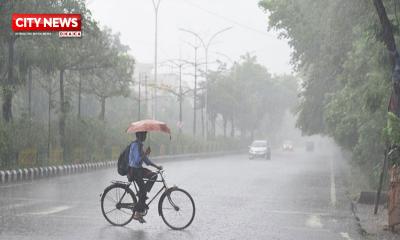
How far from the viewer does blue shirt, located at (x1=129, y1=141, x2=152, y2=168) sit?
12.2 m

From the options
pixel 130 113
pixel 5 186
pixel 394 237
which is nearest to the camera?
pixel 394 237

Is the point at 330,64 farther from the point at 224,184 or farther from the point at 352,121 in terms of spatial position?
the point at 224,184

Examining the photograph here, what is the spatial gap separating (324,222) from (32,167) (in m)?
15.5

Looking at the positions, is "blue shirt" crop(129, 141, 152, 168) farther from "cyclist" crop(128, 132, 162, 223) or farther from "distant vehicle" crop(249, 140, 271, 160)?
"distant vehicle" crop(249, 140, 271, 160)

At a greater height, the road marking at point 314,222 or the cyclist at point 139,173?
the cyclist at point 139,173

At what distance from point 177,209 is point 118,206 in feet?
3.59

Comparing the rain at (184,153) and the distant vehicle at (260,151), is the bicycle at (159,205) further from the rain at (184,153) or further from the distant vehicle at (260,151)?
the distant vehicle at (260,151)

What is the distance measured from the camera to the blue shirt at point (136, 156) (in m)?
12.2

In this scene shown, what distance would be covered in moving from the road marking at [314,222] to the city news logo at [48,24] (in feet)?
53.3

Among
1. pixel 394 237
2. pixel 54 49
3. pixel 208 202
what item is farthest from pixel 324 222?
pixel 54 49

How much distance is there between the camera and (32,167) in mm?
26609

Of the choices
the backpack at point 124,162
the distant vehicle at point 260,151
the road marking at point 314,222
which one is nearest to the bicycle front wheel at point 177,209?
the backpack at point 124,162

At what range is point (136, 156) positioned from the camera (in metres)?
12.3

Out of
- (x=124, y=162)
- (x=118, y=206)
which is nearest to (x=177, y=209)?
(x=118, y=206)
